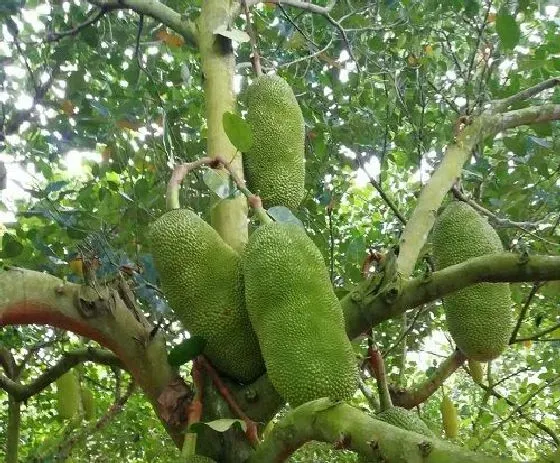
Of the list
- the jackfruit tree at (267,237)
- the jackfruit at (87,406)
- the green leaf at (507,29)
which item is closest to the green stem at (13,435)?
the jackfruit tree at (267,237)

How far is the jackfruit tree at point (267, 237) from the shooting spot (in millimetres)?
1253

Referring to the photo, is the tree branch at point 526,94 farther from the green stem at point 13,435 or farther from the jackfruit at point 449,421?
the green stem at point 13,435

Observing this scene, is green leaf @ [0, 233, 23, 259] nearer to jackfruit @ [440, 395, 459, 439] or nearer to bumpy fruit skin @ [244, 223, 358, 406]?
bumpy fruit skin @ [244, 223, 358, 406]

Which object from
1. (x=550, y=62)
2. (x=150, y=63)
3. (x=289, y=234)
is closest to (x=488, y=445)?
(x=550, y=62)

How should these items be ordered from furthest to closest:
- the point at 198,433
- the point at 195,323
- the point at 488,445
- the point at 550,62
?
the point at 488,445 → the point at 550,62 → the point at 195,323 → the point at 198,433

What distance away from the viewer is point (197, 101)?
9.73 ft

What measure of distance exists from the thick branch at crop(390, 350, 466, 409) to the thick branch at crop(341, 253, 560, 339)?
0.48 metres

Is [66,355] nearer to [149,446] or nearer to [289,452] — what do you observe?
[289,452]

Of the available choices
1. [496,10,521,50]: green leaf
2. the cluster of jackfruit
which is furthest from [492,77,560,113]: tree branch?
the cluster of jackfruit

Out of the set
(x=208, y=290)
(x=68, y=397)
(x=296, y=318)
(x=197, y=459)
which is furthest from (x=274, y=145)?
(x=68, y=397)

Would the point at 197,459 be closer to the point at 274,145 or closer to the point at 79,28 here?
the point at 274,145

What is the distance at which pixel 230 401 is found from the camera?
1.32 m

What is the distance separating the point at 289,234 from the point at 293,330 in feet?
0.73

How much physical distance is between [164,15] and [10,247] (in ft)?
2.41
